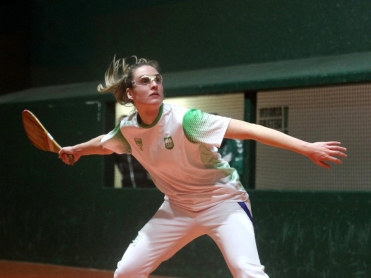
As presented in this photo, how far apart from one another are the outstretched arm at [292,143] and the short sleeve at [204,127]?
51 millimetres

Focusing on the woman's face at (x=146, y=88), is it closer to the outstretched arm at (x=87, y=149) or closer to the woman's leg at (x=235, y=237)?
the outstretched arm at (x=87, y=149)

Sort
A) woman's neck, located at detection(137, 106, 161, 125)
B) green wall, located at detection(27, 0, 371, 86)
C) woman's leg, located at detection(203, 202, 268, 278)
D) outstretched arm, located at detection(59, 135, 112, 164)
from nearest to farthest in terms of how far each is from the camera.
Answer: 1. woman's leg, located at detection(203, 202, 268, 278)
2. woman's neck, located at detection(137, 106, 161, 125)
3. outstretched arm, located at detection(59, 135, 112, 164)
4. green wall, located at detection(27, 0, 371, 86)

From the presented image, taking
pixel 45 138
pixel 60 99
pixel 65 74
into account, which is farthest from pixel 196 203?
pixel 65 74

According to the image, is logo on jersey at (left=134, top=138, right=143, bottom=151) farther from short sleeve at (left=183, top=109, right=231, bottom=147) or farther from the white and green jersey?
short sleeve at (left=183, top=109, right=231, bottom=147)

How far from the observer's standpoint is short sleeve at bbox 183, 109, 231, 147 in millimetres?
3625

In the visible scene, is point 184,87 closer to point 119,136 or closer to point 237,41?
point 237,41

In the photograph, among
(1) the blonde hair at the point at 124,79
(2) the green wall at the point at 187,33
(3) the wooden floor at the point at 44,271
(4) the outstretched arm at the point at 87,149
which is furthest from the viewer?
(3) the wooden floor at the point at 44,271

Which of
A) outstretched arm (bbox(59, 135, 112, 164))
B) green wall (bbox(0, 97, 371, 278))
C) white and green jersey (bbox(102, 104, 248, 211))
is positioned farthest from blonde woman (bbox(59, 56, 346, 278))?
green wall (bbox(0, 97, 371, 278))

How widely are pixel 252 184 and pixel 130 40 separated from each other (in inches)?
104

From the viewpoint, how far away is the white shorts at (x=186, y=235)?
3.57 m

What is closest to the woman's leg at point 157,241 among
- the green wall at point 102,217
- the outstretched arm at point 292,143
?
the outstretched arm at point 292,143

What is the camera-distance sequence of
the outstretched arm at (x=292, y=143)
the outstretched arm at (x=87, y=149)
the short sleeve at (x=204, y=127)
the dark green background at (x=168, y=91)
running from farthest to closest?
the dark green background at (x=168, y=91) < the outstretched arm at (x=87, y=149) < the short sleeve at (x=204, y=127) < the outstretched arm at (x=292, y=143)

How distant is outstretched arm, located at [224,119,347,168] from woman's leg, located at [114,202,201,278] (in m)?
0.63

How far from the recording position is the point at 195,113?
12.3 feet
